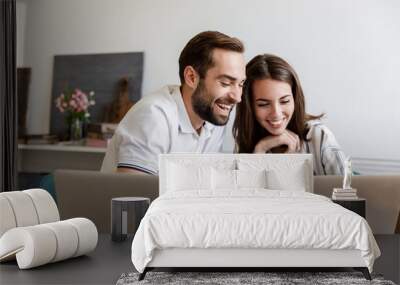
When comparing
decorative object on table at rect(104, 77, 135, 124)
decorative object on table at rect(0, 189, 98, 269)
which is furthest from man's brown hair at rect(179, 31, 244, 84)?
decorative object on table at rect(0, 189, 98, 269)

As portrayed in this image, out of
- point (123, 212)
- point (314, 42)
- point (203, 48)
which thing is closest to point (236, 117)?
point (203, 48)

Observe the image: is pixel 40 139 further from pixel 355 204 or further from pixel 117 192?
pixel 355 204

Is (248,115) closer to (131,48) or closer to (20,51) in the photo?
(131,48)

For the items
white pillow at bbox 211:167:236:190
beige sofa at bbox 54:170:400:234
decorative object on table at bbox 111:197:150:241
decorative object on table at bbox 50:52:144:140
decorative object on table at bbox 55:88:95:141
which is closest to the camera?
decorative object on table at bbox 111:197:150:241

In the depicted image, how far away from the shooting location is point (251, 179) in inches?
231

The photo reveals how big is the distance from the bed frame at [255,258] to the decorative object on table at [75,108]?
3.40 meters

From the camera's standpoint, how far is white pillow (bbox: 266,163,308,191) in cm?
590

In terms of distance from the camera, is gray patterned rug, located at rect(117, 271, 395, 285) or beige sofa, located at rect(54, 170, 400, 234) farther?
beige sofa, located at rect(54, 170, 400, 234)

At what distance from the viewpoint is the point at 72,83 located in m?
7.72

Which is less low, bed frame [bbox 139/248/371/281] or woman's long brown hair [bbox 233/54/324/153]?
woman's long brown hair [bbox 233/54/324/153]

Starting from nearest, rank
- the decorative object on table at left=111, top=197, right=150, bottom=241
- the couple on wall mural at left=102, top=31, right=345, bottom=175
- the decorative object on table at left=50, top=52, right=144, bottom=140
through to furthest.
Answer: the decorative object on table at left=111, top=197, right=150, bottom=241 → the couple on wall mural at left=102, top=31, right=345, bottom=175 → the decorative object on table at left=50, top=52, right=144, bottom=140

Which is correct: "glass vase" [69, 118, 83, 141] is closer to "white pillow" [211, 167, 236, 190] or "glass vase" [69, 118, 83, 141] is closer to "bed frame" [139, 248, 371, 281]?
"white pillow" [211, 167, 236, 190]

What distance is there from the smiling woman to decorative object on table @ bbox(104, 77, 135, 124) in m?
1.22

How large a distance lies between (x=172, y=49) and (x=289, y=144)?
1.57 m
